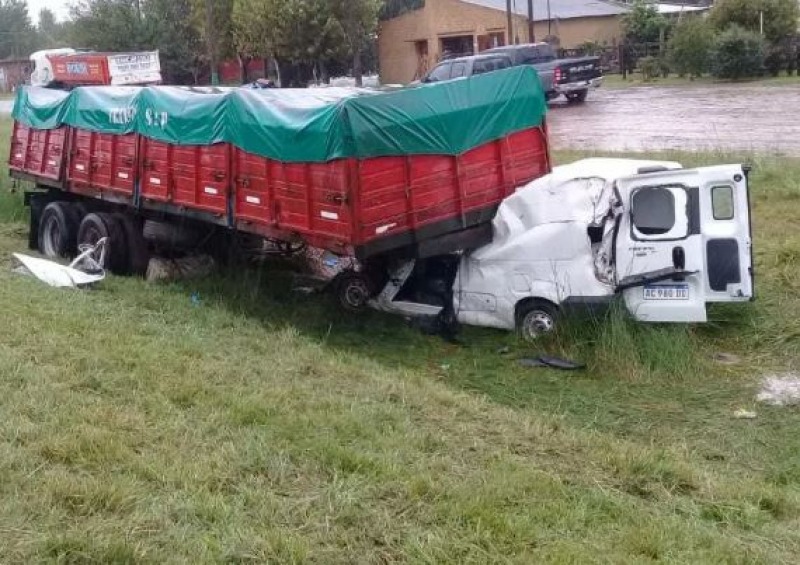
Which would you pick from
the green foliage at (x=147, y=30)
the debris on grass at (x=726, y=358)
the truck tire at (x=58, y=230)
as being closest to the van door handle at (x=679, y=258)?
the debris on grass at (x=726, y=358)

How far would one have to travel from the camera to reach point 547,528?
181 inches

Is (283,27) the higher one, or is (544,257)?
(283,27)

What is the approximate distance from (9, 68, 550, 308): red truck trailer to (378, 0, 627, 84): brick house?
136 feet

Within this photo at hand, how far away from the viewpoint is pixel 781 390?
343 inches

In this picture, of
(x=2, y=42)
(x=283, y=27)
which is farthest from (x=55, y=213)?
(x=2, y=42)

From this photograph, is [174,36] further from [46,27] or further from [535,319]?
[46,27]

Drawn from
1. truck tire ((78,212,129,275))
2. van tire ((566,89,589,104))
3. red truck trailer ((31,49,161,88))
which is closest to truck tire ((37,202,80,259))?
truck tire ((78,212,129,275))

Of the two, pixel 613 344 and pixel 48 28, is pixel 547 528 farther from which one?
pixel 48 28

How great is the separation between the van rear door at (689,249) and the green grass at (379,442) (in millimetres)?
303

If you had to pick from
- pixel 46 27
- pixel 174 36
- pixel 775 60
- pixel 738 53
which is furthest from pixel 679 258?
pixel 46 27

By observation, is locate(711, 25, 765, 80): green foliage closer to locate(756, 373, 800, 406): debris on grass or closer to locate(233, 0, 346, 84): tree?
locate(233, 0, 346, 84): tree

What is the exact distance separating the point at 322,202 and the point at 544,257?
2288mm

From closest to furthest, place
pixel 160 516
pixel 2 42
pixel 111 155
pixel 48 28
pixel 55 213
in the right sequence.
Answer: pixel 160 516 < pixel 111 155 < pixel 55 213 < pixel 2 42 < pixel 48 28

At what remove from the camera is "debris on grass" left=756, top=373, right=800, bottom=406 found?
8398 mm
